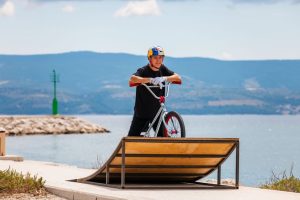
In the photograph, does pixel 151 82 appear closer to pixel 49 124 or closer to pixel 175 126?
pixel 175 126

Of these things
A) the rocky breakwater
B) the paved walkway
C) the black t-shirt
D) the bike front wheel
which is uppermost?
the rocky breakwater

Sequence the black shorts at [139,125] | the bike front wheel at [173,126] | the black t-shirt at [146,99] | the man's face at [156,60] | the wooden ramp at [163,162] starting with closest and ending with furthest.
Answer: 1. the wooden ramp at [163,162]
2. the bike front wheel at [173,126]
3. the man's face at [156,60]
4. the black t-shirt at [146,99]
5. the black shorts at [139,125]

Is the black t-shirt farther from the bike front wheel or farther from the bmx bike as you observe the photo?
the bike front wheel

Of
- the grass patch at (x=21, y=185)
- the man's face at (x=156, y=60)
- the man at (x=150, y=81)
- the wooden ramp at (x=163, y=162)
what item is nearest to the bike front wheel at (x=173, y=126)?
the man at (x=150, y=81)

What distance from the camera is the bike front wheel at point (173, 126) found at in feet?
45.5

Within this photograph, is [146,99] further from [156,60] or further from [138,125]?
[156,60]

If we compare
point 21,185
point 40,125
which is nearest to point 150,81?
point 21,185

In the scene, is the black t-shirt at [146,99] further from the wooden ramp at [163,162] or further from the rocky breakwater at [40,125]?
the rocky breakwater at [40,125]

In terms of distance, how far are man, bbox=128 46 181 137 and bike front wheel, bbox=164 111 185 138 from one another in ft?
0.42

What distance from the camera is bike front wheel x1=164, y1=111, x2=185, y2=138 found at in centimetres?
1388

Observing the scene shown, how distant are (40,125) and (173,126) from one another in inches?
3374

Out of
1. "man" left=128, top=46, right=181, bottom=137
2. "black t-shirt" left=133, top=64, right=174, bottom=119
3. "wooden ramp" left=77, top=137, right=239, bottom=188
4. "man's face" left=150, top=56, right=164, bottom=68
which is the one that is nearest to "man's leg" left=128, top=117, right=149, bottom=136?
"man" left=128, top=46, right=181, bottom=137

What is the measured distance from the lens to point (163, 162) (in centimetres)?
1387

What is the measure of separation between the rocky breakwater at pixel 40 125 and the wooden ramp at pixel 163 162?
7739 centimetres
